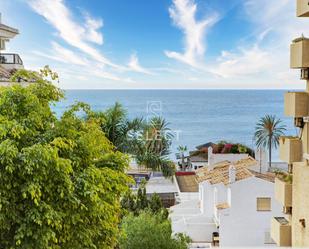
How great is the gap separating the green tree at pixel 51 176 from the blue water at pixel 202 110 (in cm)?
2452

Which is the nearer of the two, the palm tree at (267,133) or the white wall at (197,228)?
the white wall at (197,228)

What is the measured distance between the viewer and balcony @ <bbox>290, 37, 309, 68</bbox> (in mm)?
5943

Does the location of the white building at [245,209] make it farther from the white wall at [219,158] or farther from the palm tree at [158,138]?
the palm tree at [158,138]

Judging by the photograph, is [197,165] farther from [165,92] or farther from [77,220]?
[165,92]

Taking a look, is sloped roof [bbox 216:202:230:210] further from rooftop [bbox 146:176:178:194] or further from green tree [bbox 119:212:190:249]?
rooftop [bbox 146:176:178:194]

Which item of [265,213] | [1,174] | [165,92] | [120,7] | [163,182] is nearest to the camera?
[1,174]

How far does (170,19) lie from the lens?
1901 inches

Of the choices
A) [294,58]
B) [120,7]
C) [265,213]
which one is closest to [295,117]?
[294,58]

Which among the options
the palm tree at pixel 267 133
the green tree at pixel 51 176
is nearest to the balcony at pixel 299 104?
the green tree at pixel 51 176

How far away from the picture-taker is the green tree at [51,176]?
3.55 meters

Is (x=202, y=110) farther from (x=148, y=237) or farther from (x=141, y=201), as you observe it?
(x=148, y=237)

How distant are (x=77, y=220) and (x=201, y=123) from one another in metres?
48.4

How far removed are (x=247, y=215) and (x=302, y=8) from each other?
5554mm

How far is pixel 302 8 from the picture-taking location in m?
6.16
